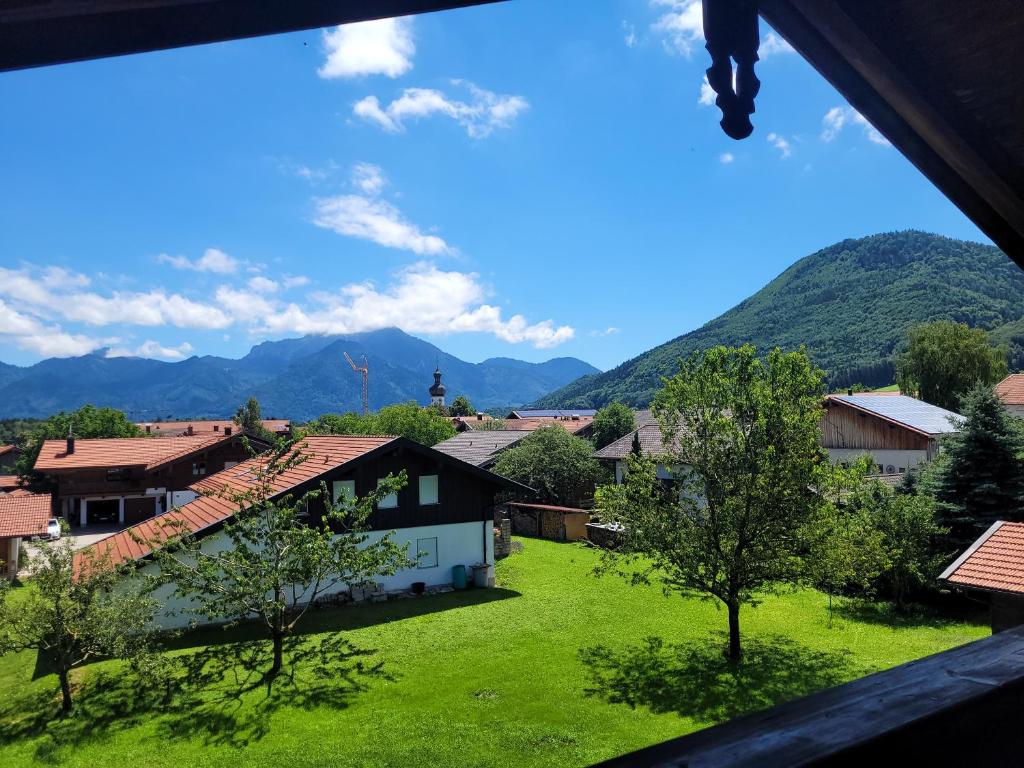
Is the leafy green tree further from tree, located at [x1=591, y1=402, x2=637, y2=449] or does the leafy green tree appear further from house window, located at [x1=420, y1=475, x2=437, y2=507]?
house window, located at [x1=420, y1=475, x2=437, y2=507]

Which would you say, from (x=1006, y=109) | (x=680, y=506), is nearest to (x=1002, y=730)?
(x=1006, y=109)

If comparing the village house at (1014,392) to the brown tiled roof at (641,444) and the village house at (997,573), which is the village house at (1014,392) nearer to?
the brown tiled roof at (641,444)

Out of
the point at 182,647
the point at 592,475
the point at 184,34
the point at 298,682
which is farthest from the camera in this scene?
the point at 592,475

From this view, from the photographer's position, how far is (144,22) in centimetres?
103

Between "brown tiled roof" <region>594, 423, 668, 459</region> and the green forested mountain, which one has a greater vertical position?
the green forested mountain

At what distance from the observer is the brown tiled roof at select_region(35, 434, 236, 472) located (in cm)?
3756

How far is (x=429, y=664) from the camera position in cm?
1441

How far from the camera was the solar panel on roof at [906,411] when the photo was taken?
33938 millimetres

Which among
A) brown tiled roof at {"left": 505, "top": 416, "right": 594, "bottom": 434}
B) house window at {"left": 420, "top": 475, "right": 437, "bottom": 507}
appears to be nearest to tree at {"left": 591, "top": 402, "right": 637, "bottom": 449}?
brown tiled roof at {"left": 505, "top": 416, "right": 594, "bottom": 434}

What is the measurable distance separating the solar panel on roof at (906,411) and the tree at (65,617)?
3621cm

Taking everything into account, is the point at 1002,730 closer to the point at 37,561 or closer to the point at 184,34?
the point at 184,34

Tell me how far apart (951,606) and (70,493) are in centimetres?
4451

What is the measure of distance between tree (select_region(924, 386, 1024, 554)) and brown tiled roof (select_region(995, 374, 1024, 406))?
28485mm

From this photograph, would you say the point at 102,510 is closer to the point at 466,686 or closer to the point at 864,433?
the point at 466,686
